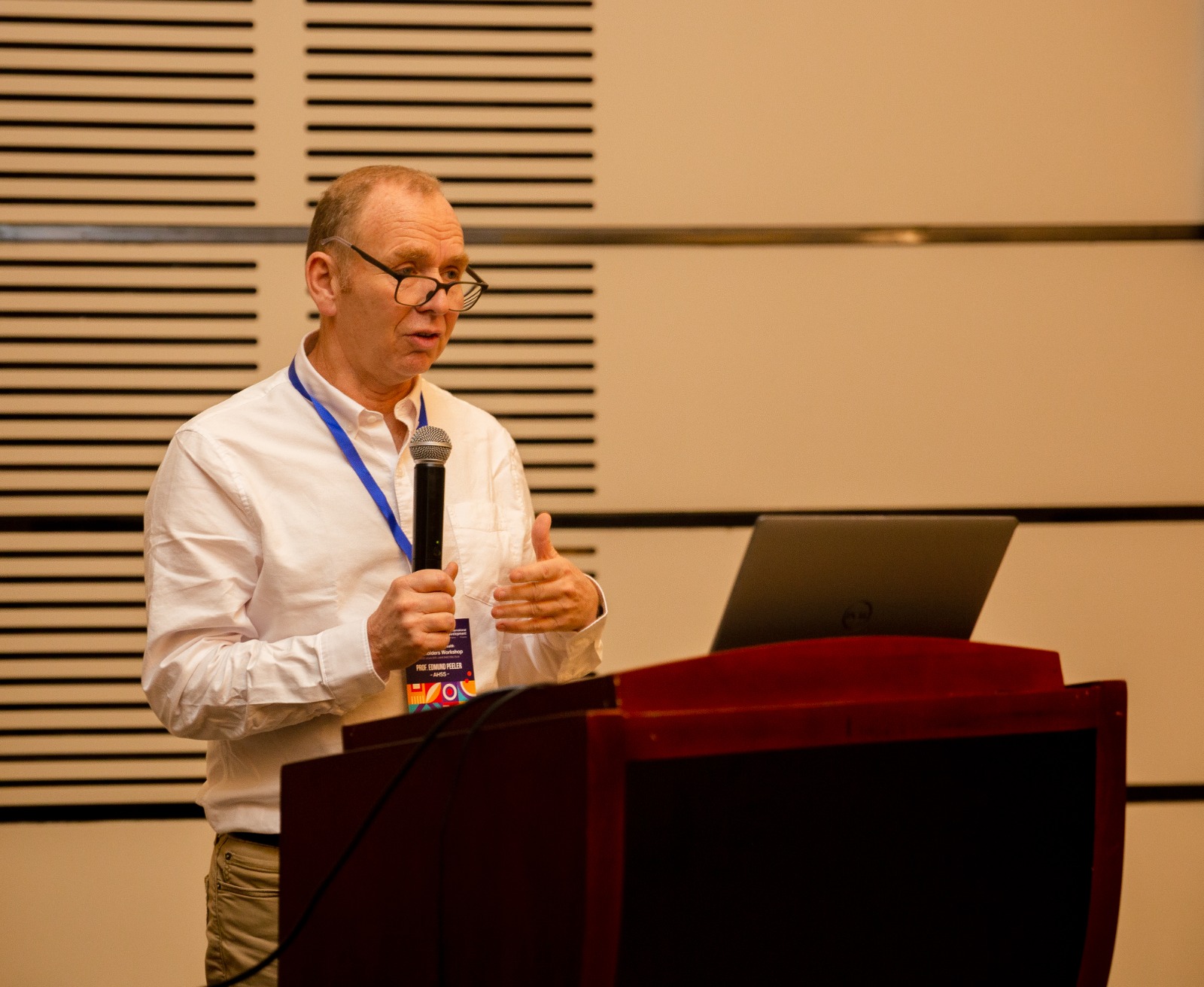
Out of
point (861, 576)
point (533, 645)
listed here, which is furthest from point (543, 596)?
point (861, 576)

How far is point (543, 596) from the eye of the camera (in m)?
1.53

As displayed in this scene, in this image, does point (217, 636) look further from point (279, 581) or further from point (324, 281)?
point (324, 281)

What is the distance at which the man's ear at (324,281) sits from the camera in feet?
5.83

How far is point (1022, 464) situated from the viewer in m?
2.75

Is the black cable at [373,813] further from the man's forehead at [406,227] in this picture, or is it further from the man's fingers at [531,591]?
the man's forehead at [406,227]

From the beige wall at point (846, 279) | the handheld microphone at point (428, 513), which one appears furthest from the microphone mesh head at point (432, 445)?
the beige wall at point (846, 279)

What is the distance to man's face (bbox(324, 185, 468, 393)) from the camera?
5.60ft

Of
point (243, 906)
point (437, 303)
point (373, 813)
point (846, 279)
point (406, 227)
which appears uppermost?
point (846, 279)

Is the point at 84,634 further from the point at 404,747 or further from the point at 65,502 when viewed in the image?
the point at 404,747

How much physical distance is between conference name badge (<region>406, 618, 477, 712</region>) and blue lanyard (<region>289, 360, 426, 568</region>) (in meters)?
0.16

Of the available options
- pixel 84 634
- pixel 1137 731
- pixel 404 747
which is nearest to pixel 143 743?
pixel 84 634

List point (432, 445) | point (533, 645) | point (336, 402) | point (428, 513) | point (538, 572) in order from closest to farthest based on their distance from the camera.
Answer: point (428, 513), point (432, 445), point (538, 572), point (336, 402), point (533, 645)

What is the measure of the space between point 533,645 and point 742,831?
0.96 m

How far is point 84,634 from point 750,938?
7.10 ft
